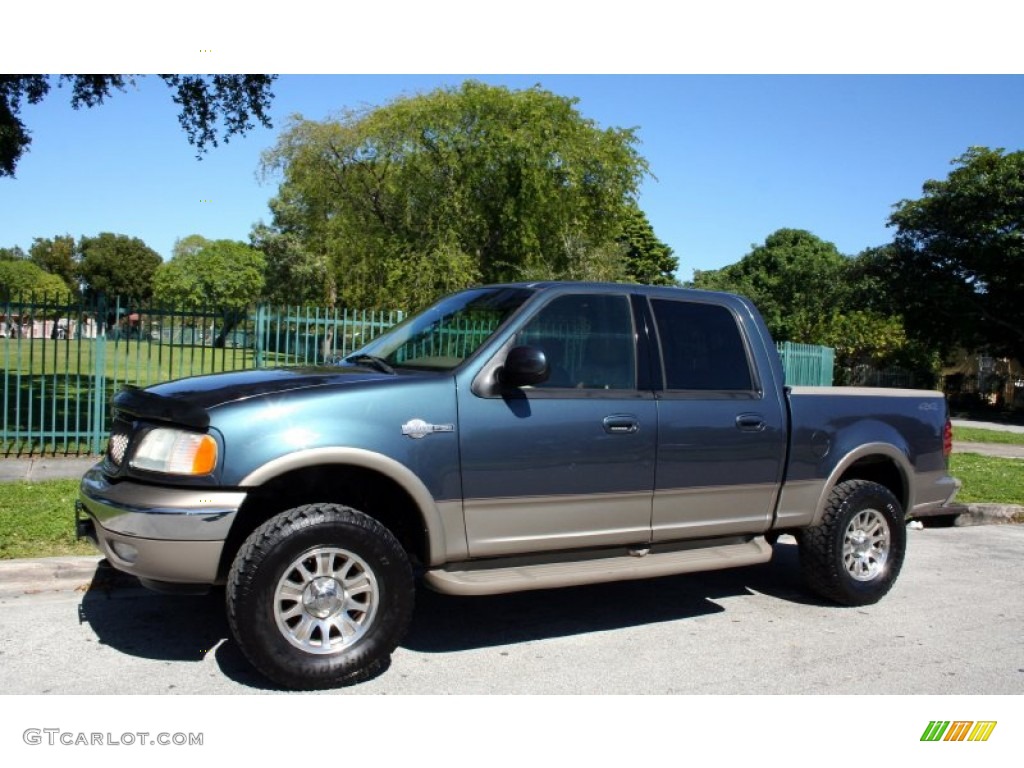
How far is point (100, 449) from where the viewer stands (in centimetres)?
1037

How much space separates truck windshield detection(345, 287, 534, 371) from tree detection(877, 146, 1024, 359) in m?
29.4

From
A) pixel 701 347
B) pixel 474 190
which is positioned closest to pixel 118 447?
pixel 701 347

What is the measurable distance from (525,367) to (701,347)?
150 centimetres

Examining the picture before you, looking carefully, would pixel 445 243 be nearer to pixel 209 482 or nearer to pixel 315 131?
pixel 315 131

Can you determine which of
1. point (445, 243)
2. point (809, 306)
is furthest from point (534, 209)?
point (809, 306)

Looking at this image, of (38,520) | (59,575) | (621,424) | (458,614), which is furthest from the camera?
(38,520)

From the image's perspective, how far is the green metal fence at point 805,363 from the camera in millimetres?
17672

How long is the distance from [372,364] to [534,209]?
18.8 meters

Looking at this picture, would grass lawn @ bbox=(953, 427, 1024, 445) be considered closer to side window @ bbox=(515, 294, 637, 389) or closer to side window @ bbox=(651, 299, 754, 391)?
side window @ bbox=(651, 299, 754, 391)

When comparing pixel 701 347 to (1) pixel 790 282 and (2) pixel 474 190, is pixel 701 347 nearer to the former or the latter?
(2) pixel 474 190

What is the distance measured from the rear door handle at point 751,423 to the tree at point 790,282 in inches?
1334

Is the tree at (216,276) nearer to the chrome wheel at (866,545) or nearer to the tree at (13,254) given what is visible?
the tree at (13,254)

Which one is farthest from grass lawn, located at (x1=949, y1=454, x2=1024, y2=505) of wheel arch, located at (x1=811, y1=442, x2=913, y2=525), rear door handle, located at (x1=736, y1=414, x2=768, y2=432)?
rear door handle, located at (x1=736, y1=414, x2=768, y2=432)

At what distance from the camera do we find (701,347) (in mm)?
5250
